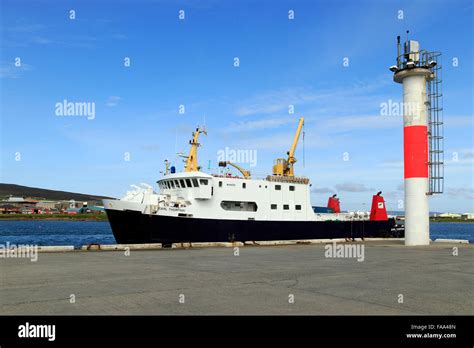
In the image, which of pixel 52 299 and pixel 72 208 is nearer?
pixel 52 299

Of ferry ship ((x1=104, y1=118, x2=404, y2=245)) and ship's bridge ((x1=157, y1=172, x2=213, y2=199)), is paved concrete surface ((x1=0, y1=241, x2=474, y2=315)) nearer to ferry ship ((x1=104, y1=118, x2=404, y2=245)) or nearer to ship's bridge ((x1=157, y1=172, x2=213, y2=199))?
ferry ship ((x1=104, y1=118, x2=404, y2=245))

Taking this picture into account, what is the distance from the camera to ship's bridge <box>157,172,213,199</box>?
32094 millimetres

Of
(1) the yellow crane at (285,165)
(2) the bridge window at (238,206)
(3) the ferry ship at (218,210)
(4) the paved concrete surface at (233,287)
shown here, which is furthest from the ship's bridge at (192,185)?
(4) the paved concrete surface at (233,287)

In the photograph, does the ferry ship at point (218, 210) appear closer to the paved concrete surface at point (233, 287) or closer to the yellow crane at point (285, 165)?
the yellow crane at point (285, 165)

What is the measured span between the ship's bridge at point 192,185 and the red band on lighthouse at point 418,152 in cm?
1438

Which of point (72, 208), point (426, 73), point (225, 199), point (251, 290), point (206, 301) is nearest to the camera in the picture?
point (206, 301)

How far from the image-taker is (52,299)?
835 centimetres

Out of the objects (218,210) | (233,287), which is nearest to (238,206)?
(218,210)

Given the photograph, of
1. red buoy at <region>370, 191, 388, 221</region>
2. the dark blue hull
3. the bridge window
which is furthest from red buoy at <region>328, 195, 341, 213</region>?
the bridge window

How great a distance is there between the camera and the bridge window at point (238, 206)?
33.6 m

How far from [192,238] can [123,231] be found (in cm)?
511

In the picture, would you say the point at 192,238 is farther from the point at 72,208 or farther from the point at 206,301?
the point at 72,208

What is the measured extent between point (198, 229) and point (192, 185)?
3.49 m
